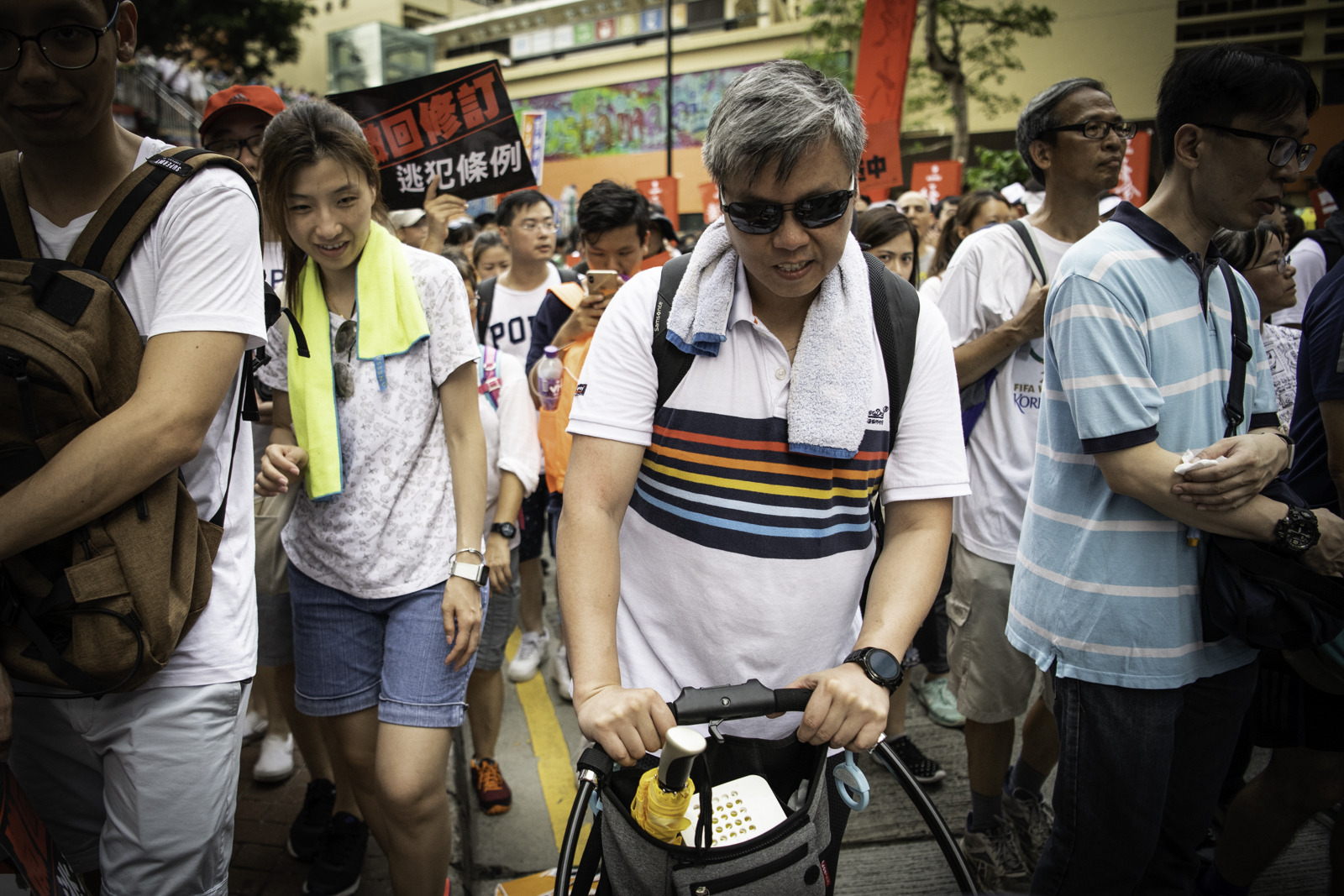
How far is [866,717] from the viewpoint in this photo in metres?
1.44

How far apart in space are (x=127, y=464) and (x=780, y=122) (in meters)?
1.35

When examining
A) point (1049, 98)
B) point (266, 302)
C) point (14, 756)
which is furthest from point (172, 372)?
point (1049, 98)

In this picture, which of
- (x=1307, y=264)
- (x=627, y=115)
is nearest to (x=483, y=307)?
(x=1307, y=264)

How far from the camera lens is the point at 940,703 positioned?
4.13 meters

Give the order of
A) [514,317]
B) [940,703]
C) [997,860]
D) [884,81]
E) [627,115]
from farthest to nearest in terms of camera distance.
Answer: [627,115] → [884,81] → [514,317] → [940,703] → [997,860]

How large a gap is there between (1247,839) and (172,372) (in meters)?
3.22

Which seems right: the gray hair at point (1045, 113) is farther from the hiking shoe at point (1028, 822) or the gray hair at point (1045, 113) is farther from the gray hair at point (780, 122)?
the hiking shoe at point (1028, 822)

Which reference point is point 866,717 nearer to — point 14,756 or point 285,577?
point 14,756

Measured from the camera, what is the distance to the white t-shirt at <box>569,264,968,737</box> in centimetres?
171

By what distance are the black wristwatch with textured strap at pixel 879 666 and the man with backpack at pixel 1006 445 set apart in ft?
5.38

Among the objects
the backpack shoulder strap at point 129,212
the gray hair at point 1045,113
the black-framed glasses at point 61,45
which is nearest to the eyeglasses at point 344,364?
the backpack shoulder strap at point 129,212

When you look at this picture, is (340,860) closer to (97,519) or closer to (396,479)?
(396,479)

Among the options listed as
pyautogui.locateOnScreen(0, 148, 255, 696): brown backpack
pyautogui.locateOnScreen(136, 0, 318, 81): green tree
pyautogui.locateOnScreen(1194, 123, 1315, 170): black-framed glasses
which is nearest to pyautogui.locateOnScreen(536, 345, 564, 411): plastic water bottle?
pyautogui.locateOnScreen(0, 148, 255, 696): brown backpack

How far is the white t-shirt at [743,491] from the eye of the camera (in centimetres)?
171
